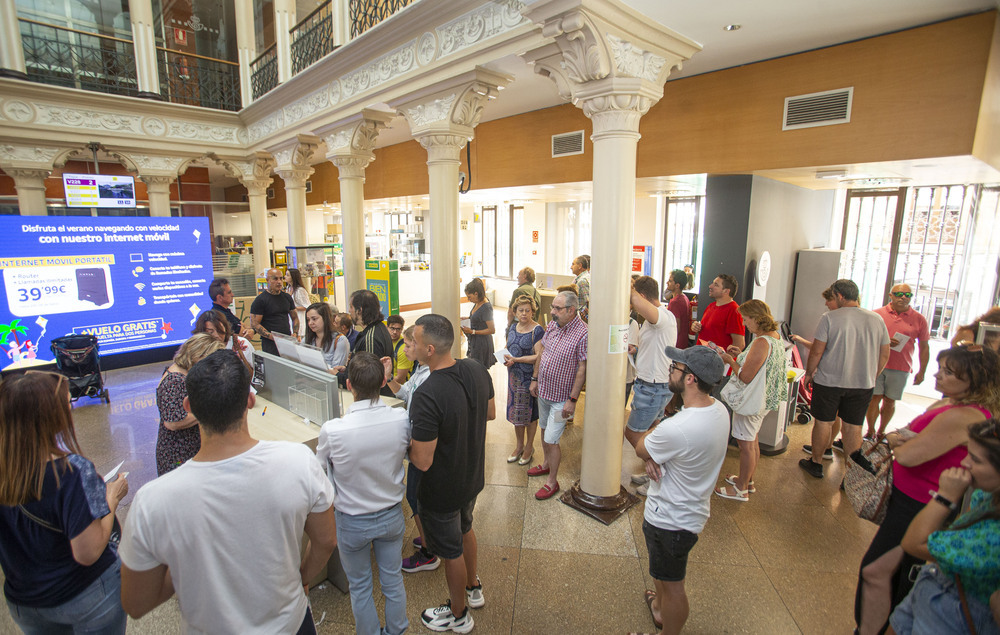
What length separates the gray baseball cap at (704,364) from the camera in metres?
2.14

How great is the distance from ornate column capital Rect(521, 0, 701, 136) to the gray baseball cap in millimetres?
1937

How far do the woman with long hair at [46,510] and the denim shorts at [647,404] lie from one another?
11.7ft

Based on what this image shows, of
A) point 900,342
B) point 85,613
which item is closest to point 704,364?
point 85,613

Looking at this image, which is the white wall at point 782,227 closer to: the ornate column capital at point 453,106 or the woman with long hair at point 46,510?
the ornate column capital at point 453,106

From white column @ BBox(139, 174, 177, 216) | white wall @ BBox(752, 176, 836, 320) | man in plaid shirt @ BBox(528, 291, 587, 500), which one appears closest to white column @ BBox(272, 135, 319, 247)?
white column @ BBox(139, 174, 177, 216)

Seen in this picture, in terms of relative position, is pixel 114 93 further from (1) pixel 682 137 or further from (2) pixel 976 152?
(2) pixel 976 152

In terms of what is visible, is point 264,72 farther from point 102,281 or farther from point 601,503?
point 601,503

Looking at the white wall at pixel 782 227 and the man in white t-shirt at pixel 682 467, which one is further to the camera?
the white wall at pixel 782 227

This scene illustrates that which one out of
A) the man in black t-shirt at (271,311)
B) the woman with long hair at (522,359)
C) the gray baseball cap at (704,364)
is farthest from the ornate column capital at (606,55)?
the man in black t-shirt at (271,311)

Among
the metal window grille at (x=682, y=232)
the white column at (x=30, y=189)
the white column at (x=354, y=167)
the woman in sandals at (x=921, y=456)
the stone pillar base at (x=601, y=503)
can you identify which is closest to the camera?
the woman in sandals at (x=921, y=456)

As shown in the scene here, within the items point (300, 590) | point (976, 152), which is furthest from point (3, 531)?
point (976, 152)

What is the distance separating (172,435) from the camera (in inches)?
103

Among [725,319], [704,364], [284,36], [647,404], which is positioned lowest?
[647,404]

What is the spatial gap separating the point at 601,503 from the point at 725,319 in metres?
2.17
